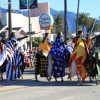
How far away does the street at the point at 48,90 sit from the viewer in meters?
11.1

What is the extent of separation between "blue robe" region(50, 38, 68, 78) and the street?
0.43m

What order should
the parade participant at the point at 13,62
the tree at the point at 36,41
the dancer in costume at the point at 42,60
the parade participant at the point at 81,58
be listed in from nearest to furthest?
the parade participant at the point at 81,58, the dancer in costume at the point at 42,60, the parade participant at the point at 13,62, the tree at the point at 36,41

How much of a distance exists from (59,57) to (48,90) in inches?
96.0

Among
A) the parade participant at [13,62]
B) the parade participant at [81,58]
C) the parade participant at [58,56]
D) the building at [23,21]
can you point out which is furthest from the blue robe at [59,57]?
the building at [23,21]

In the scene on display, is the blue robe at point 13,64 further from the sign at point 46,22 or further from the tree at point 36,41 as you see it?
the tree at point 36,41

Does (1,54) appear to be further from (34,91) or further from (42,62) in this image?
(34,91)

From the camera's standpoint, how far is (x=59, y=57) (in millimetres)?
14625

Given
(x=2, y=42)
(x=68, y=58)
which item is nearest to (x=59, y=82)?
(x=68, y=58)

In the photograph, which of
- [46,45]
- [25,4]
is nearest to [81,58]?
[46,45]

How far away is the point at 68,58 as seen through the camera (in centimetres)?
1466

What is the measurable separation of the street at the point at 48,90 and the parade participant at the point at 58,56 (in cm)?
40

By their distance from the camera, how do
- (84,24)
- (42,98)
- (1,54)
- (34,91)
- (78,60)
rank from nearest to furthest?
(42,98) < (34,91) < (78,60) < (1,54) < (84,24)

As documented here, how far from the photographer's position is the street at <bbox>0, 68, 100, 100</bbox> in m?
11.1

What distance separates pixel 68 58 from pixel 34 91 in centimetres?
285
